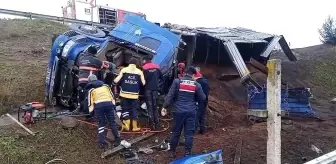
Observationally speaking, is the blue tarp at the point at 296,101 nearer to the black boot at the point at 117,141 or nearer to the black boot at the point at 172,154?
the black boot at the point at 172,154

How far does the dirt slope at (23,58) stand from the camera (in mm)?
11133

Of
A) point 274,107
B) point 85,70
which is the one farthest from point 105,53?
point 274,107

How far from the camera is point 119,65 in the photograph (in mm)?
10312

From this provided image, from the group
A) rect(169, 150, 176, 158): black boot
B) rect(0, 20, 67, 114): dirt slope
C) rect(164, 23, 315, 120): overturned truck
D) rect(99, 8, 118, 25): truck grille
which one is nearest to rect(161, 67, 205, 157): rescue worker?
rect(169, 150, 176, 158): black boot

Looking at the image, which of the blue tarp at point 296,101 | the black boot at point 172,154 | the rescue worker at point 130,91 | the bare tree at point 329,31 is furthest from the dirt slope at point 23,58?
the bare tree at point 329,31

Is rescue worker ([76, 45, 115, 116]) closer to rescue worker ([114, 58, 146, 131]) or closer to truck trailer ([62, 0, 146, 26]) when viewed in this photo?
rescue worker ([114, 58, 146, 131])

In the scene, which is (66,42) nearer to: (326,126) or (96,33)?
(96,33)

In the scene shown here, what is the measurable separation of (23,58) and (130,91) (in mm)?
9063

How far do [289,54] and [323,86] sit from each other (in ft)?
6.92

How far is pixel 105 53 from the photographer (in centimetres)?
1012

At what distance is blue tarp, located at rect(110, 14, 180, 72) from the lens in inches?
404

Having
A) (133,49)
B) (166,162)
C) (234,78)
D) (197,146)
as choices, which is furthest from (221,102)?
(166,162)

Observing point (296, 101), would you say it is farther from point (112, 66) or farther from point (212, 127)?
point (112, 66)

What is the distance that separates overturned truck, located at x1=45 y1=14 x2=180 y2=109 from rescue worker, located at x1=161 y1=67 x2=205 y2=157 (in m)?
2.61
